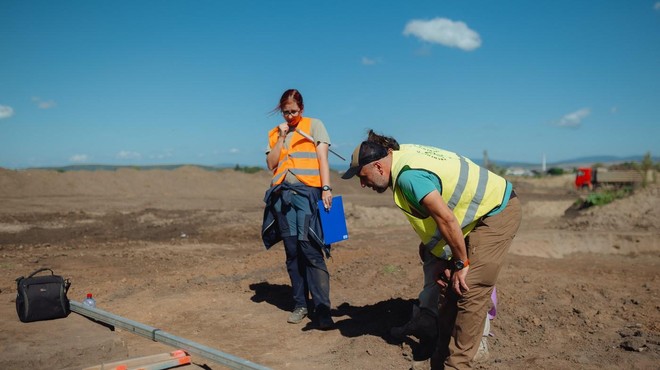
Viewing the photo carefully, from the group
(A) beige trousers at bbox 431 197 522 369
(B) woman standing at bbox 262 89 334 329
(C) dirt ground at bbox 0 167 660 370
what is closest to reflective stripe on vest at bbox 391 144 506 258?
(A) beige trousers at bbox 431 197 522 369

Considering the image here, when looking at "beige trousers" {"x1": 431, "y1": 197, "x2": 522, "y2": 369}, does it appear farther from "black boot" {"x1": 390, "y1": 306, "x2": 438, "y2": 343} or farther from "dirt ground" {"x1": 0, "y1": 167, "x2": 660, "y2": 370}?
"black boot" {"x1": 390, "y1": 306, "x2": 438, "y2": 343}

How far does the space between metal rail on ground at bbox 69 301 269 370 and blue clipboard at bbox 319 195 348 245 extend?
1.55 m

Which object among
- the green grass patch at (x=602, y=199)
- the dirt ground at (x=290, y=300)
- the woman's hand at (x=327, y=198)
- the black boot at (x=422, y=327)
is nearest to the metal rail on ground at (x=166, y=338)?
the dirt ground at (x=290, y=300)

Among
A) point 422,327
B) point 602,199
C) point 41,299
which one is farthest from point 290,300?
point 602,199

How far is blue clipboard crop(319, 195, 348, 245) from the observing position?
16.5 ft

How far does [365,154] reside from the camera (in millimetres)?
3523

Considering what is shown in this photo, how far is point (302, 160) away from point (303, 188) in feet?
0.87

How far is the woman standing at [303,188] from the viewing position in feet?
16.4

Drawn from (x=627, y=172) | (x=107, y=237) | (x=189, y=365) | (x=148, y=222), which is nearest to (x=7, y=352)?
(x=189, y=365)

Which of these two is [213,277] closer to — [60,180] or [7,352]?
[7,352]

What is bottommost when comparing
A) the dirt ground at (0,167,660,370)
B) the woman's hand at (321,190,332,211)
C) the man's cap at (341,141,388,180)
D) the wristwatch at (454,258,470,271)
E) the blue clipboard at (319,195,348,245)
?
the dirt ground at (0,167,660,370)

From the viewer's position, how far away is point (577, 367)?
4.01 metres

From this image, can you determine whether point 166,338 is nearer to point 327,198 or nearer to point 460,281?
point 327,198

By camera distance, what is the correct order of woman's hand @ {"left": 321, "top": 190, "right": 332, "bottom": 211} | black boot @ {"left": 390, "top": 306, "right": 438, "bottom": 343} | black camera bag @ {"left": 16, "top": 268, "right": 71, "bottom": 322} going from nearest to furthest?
black boot @ {"left": 390, "top": 306, "right": 438, "bottom": 343}
black camera bag @ {"left": 16, "top": 268, "right": 71, "bottom": 322}
woman's hand @ {"left": 321, "top": 190, "right": 332, "bottom": 211}
